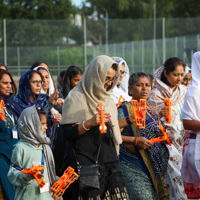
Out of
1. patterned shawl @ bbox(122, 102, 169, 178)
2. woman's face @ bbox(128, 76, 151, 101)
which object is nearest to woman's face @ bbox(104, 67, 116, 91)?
patterned shawl @ bbox(122, 102, 169, 178)

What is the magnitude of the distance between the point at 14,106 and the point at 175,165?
213 centimetres

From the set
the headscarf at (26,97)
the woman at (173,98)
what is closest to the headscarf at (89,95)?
the headscarf at (26,97)

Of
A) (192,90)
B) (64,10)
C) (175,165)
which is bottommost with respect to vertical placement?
(175,165)

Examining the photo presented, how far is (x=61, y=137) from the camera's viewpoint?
4562 millimetres

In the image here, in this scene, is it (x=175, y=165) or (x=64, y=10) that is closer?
(x=175, y=165)

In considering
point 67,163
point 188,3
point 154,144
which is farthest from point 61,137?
point 188,3

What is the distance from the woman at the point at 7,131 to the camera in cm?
567

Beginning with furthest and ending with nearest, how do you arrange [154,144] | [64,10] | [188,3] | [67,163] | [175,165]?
[188,3]
[64,10]
[175,165]
[154,144]
[67,163]

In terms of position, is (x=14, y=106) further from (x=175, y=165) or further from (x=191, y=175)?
(x=191, y=175)

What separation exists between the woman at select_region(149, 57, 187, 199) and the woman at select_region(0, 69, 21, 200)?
1.81m

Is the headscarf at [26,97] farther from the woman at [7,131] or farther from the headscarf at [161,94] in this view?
the headscarf at [161,94]

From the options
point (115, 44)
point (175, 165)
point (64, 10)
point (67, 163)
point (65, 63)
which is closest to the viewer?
point (67, 163)

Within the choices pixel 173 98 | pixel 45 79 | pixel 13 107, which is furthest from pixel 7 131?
pixel 173 98

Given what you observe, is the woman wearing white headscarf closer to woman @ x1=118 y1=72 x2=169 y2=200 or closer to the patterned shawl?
woman @ x1=118 y1=72 x2=169 y2=200
